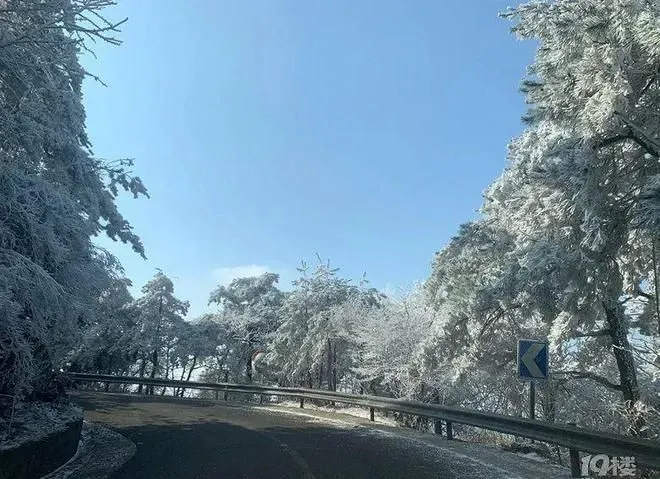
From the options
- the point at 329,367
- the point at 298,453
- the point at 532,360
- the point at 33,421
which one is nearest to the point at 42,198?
the point at 33,421

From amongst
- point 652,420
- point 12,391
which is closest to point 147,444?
point 12,391

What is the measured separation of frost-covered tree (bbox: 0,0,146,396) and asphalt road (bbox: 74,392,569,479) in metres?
2.61

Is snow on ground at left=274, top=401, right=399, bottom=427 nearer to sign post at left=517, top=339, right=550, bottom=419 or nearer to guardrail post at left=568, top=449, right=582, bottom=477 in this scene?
sign post at left=517, top=339, right=550, bottom=419

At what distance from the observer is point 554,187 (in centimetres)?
1002

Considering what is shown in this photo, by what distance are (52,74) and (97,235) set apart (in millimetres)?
4175

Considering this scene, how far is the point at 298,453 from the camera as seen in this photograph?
30.7 ft

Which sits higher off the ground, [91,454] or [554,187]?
[554,187]

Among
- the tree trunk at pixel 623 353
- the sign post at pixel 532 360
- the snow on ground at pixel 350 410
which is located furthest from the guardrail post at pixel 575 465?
the snow on ground at pixel 350 410

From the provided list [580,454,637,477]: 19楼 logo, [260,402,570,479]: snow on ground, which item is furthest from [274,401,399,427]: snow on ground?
[580,454,637,477]: 19楼 logo

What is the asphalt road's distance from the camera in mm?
7777

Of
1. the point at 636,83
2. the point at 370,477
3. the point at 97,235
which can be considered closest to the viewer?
the point at 370,477

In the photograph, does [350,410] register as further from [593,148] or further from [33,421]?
[593,148]

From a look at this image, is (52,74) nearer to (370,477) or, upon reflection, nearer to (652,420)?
(370,477)

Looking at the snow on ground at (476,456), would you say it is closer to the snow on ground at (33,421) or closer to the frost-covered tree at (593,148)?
the frost-covered tree at (593,148)
